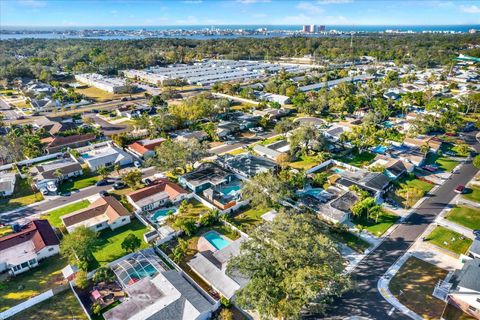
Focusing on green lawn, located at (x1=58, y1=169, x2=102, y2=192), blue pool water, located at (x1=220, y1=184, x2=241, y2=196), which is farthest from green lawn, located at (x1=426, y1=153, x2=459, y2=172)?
green lawn, located at (x1=58, y1=169, x2=102, y2=192)

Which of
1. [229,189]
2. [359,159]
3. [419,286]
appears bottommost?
[419,286]

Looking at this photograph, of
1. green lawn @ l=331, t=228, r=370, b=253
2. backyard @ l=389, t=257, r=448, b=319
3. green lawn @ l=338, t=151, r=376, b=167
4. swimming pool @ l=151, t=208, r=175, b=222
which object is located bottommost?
backyard @ l=389, t=257, r=448, b=319

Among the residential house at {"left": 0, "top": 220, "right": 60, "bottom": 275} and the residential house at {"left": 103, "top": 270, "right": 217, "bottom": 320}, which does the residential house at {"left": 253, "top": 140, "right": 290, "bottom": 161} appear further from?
the residential house at {"left": 0, "top": 220, "right": 60, "bottom": 275}

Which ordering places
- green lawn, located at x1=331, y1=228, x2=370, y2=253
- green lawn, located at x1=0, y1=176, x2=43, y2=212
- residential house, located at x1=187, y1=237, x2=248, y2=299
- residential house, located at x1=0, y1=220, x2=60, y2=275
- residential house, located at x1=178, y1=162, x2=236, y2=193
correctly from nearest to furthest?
residential house, located at x1=187, y1=237, x2=248, y2=299 < residential house, located at x1=0, y1=220, x2=60, y2=275 < green lawn, located at x1=331, y1=228, x2=370, y2=253 < green lawn, located at x1=0, y1=176, x2=43, y2=212 < residential house, located at x1=178, y1=162, x2=236, y2=193

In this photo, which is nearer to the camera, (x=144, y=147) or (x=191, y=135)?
(x=144, y=147)

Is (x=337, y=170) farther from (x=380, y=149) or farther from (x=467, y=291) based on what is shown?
(x=467, y=291)

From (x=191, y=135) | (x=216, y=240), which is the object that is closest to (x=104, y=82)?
(x=191, y=135)

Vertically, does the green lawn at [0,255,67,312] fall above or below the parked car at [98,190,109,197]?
below
